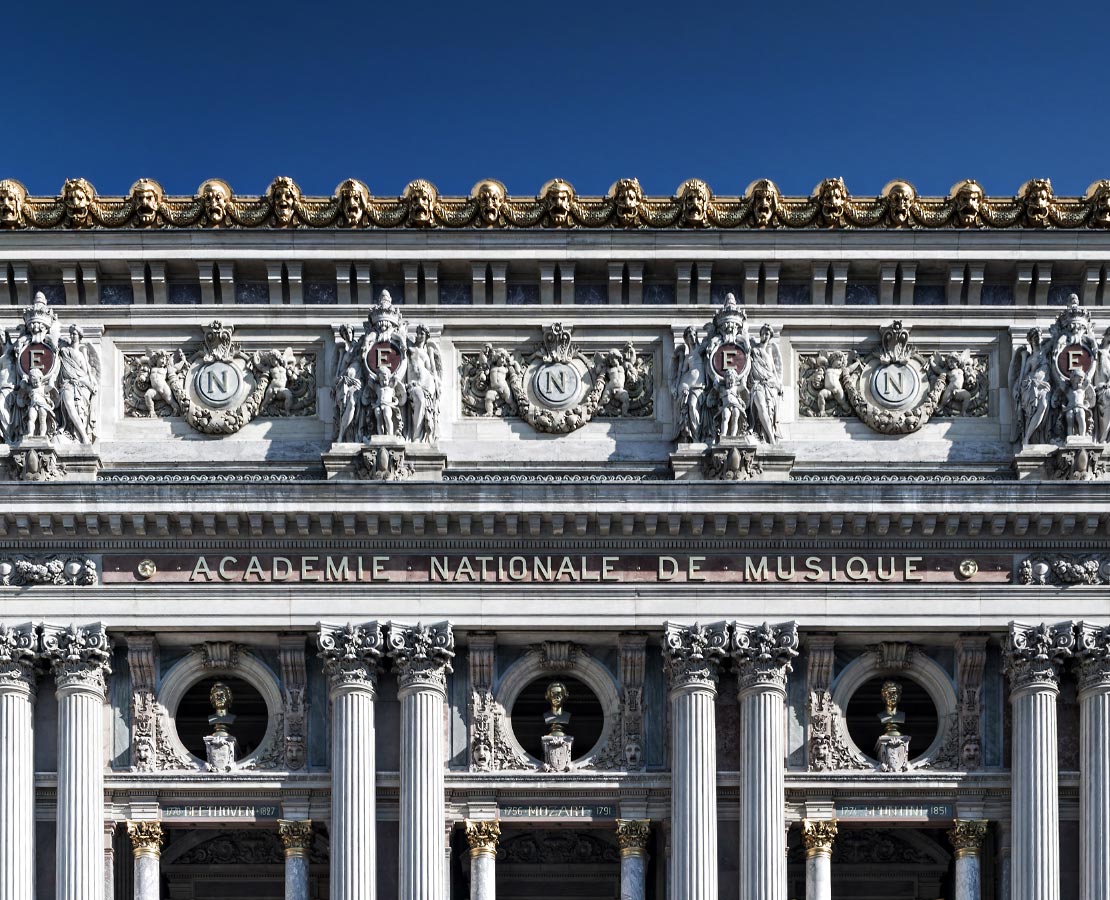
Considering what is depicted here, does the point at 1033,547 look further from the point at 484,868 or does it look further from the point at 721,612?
the point at 484,868

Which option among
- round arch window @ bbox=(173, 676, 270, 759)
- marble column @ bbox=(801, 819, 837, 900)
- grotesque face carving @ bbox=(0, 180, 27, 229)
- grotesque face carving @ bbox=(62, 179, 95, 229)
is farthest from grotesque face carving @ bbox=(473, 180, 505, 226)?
marble column @ bbox=(801, 819, 837, 900)

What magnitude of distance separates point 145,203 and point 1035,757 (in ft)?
49.1

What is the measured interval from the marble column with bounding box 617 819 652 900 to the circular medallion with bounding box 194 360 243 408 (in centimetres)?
838

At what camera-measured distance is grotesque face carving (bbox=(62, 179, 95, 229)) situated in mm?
54094

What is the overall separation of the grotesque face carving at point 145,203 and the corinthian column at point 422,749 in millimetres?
6983

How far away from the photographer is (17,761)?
52.2 metres

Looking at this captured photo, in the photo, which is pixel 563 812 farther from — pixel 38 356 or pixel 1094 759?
pixel 38 356

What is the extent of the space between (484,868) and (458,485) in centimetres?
539

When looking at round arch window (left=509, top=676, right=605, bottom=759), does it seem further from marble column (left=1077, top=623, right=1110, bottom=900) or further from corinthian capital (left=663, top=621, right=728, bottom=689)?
marble column (left=1077, top=623, right=1110, bottom=900)

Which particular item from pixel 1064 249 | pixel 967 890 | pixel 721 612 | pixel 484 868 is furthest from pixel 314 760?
pixel 1064 249

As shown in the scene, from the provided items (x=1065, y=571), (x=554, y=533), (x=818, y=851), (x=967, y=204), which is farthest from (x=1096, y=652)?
(x=554, y=533)

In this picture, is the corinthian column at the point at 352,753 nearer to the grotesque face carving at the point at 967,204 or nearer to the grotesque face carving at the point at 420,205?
the grotesque face carving at the point at 420,205

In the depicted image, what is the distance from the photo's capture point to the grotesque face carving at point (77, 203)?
54094 mm

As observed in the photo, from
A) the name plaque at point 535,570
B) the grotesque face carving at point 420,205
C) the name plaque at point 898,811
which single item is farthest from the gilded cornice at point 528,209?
the name plaque at point 898,811
